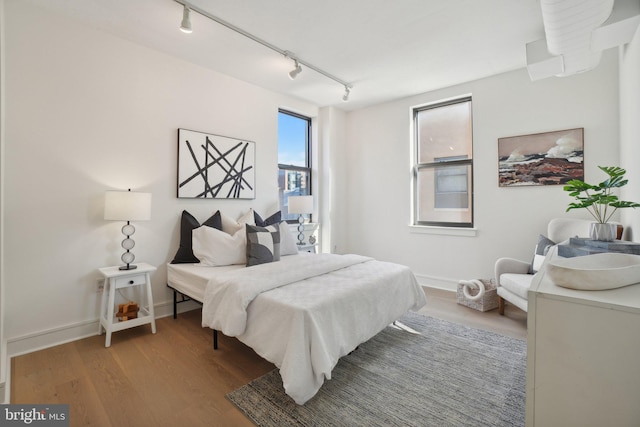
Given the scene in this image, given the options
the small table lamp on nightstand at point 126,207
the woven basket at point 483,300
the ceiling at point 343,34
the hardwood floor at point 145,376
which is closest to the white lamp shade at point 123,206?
the small table lamp on nightstand at point 126,207

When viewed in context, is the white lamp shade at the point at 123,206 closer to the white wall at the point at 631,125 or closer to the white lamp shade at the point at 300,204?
the white lamp shade at the point at 300,204

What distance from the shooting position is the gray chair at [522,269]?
104 inches

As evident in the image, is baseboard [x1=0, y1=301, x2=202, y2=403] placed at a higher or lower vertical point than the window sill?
lower

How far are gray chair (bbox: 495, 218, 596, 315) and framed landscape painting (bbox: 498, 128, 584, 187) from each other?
1.69 ft

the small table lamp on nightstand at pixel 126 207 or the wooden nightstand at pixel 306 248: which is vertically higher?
the small table lamp on nightstand at pixel 126 207

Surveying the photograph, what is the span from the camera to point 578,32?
1.95m

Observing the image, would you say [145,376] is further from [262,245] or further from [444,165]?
[444,165]

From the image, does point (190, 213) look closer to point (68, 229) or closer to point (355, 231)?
point (68, 229)

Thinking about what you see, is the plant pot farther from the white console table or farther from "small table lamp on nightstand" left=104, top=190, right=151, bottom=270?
"small table lamp on nightstand" left=104, top=190, right=151, bottom=270

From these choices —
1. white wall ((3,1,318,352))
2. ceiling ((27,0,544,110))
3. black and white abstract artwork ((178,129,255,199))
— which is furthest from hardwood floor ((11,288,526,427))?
ceiling ((27,0,544,110))

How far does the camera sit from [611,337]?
2.69 feet

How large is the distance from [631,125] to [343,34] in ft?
7.93

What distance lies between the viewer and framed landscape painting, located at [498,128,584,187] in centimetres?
305

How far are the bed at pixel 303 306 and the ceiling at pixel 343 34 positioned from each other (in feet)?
7.03
